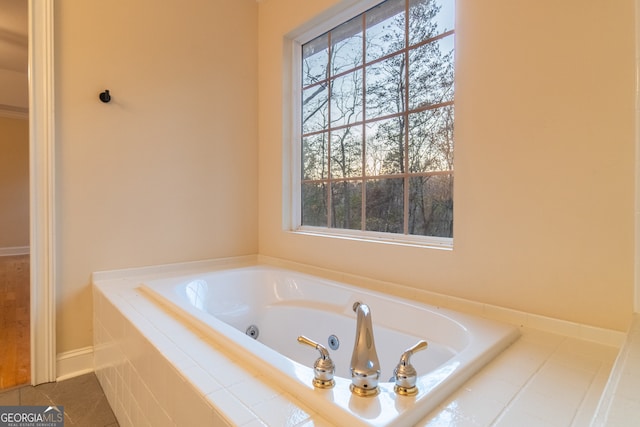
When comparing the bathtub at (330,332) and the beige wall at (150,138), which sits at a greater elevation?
the beige wall at (150,138)

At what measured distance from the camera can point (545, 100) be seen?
1.19 metres

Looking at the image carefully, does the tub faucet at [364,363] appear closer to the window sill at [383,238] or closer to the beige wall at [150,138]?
the window sill at [383,238]

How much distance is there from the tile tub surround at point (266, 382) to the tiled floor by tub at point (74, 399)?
10cm

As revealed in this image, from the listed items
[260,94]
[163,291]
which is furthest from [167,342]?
[260,94]

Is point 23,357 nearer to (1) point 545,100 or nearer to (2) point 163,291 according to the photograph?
(2) point 163,291

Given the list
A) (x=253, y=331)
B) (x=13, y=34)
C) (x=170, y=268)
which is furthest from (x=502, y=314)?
(x=13, y=34)

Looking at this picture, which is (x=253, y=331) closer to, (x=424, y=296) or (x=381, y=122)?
(x=424, y=296)

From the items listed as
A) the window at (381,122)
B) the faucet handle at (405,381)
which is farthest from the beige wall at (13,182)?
the faucet handle at (405,381)

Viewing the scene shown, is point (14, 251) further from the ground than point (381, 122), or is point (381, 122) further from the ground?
point (381, 122)

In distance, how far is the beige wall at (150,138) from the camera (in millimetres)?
1790

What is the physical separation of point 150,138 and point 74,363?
1.36 meters

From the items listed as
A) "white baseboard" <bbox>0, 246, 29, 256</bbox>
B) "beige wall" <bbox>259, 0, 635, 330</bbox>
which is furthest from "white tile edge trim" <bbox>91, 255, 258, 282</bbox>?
"white baseboard" <bbox>0, 246, 29, 256</bbox>

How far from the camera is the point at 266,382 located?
843 mm

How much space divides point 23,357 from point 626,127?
10.2ft
